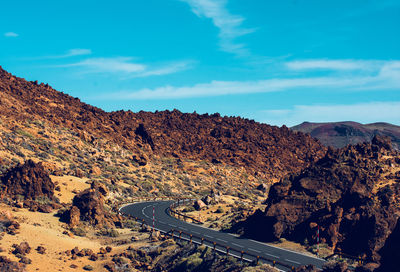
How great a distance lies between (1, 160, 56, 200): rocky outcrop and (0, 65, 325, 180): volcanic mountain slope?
35.0 meters

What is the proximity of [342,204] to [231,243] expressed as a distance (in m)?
10.2

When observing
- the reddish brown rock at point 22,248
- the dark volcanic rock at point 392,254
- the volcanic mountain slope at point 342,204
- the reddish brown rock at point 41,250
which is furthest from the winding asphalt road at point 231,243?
the reddish brown rock at point 22,248

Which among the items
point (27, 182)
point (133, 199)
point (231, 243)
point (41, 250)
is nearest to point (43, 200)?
point (27, 182)

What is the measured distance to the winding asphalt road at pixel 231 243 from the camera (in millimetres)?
24672

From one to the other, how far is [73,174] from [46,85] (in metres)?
58.9

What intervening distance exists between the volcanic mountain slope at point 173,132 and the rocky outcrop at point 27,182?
35045 millimetres

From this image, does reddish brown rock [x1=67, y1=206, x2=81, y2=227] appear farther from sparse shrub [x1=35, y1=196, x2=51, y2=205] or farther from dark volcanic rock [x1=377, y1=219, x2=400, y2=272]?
dark volcanic rock [x1=377, y1=219, x2=400, y2=272]

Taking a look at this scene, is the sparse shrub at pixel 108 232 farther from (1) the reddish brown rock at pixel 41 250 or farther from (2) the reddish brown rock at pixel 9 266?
(2) the reddish brown rock at pixel 9 266

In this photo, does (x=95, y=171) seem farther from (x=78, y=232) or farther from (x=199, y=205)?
(x=78, y=232)

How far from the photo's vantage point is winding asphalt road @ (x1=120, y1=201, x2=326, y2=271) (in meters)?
24.7

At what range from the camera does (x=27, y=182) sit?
38.4m

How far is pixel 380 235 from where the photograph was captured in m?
26.0

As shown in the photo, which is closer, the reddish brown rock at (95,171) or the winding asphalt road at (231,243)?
the winding asphalt road at (231,243)

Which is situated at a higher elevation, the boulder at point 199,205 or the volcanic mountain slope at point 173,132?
the volcanic mountain slope at point 173,132
